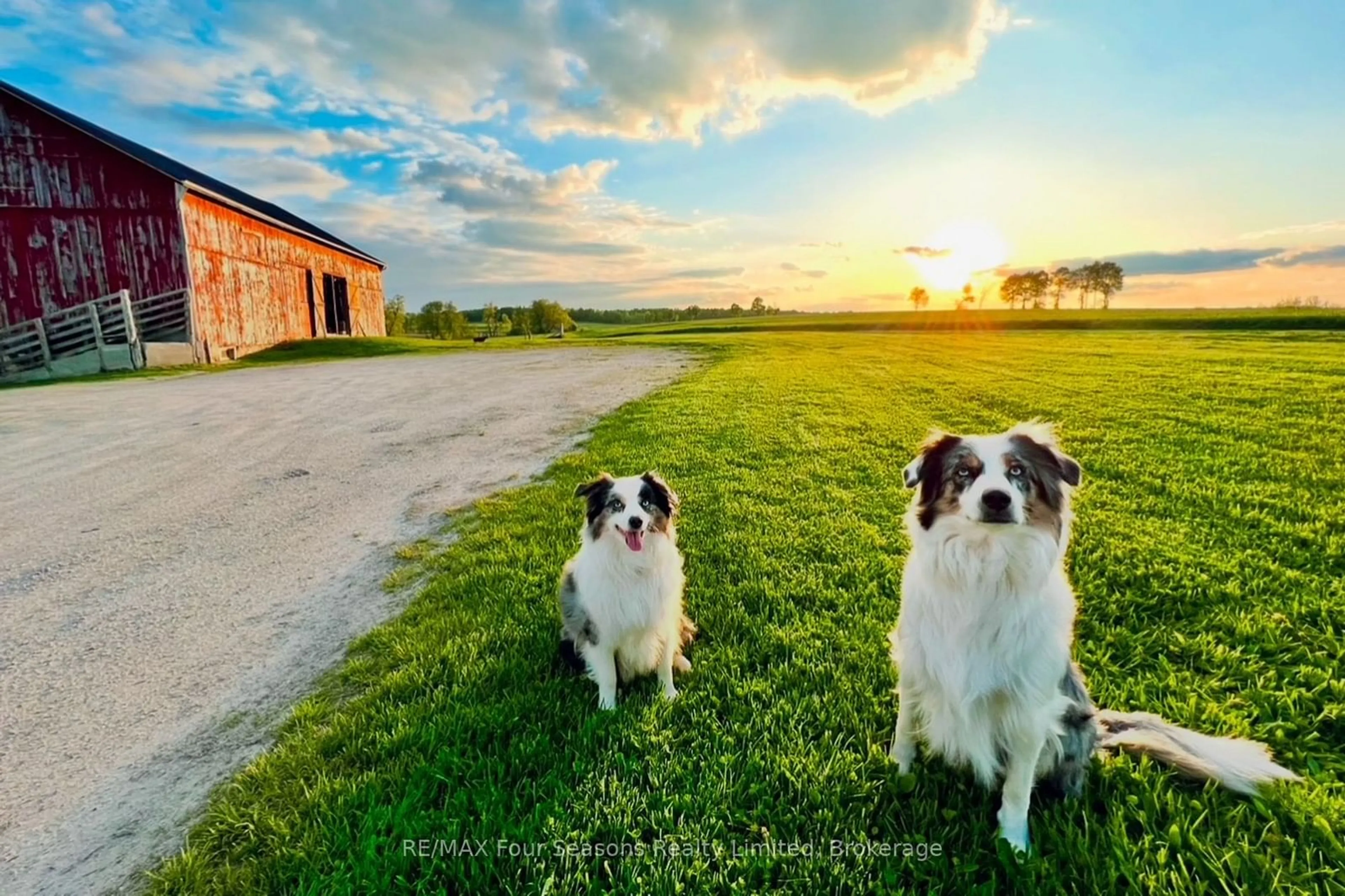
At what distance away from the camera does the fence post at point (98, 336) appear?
18.2m

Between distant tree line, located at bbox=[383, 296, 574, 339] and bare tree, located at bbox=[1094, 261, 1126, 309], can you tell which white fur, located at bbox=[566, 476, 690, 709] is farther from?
bare tree, located at bbox=[1094, 261, 1126, 309]

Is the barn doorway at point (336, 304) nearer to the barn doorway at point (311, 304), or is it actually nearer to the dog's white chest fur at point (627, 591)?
the barn doorway at point (311, 304)

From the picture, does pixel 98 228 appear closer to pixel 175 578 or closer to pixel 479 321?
pixel 175 578

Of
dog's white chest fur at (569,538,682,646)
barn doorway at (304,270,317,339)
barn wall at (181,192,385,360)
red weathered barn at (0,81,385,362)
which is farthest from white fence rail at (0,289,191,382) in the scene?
dog's white chest fur at (569,538,682,646)

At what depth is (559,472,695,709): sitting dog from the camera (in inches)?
118

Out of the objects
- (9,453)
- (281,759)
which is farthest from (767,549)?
(9,453)

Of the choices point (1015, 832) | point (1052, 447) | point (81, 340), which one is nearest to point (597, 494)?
point (1052, 447)

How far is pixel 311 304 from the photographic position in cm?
2781

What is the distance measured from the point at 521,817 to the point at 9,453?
10.7m

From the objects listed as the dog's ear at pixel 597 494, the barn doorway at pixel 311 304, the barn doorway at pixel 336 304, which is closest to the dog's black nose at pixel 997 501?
the dog's ear at pixel 597 494

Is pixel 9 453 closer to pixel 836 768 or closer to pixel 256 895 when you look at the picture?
pixel 256 895

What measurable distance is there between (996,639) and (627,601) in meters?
1.64

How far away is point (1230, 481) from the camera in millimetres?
5840

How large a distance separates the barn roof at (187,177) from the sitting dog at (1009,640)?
25.6m
